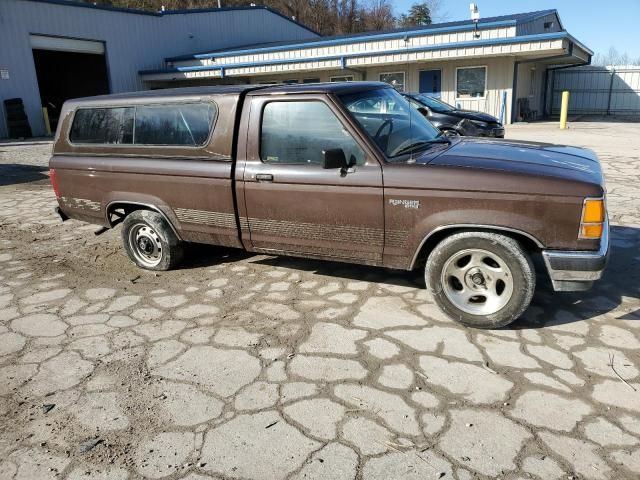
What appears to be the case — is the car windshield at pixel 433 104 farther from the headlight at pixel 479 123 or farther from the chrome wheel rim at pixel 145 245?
the chrome wheel rim at pixel 145 245

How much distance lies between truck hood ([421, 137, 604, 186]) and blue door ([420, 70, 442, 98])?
57.8 feet

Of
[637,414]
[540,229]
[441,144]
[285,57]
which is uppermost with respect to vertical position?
[285,57]

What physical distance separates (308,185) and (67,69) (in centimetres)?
3000

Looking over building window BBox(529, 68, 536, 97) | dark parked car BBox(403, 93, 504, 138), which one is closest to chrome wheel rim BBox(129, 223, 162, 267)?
dark parked car BBox(403, 93, 504, 138)

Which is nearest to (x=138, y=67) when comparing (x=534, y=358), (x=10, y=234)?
(x=10, y=234)

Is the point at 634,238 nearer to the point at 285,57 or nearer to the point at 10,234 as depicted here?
the point at 10,234

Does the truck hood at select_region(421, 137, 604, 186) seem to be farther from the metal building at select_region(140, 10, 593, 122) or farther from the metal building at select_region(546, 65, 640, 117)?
the metal building at select_region(546, 65, 640, 117)

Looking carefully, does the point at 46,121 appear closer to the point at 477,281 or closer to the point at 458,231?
the point at 458,231

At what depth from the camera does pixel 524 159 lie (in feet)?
12.4

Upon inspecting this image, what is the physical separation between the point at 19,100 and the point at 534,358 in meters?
22.9

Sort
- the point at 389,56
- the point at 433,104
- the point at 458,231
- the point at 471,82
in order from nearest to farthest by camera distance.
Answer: the point at 458,231, the point at 433,104, the point at 389,56, the point at 471,82

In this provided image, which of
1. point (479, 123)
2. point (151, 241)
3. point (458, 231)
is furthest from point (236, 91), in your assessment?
point (479, 123)

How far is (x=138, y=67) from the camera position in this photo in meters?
26.3

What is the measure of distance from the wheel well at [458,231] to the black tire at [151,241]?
8.35 feet
